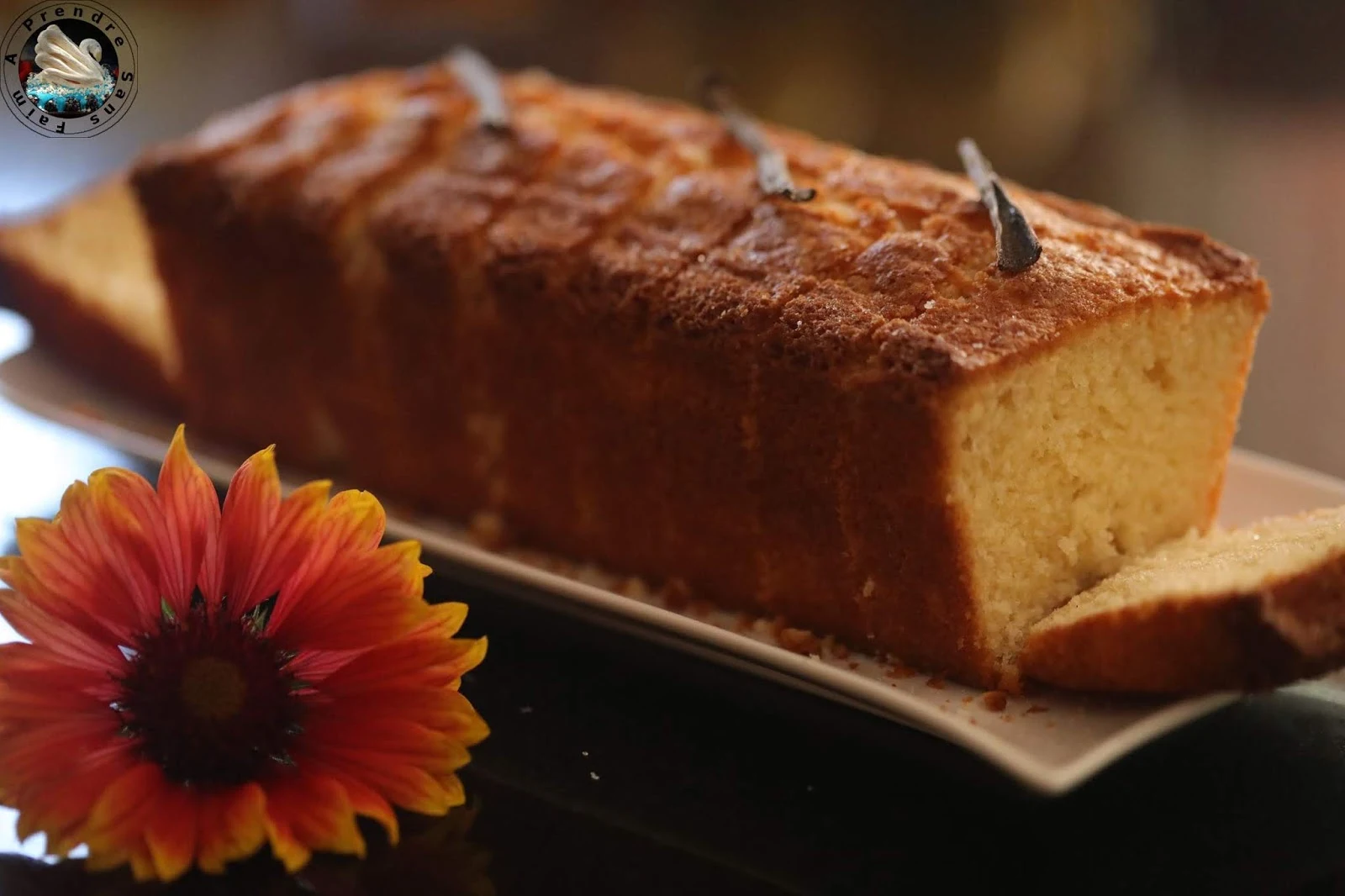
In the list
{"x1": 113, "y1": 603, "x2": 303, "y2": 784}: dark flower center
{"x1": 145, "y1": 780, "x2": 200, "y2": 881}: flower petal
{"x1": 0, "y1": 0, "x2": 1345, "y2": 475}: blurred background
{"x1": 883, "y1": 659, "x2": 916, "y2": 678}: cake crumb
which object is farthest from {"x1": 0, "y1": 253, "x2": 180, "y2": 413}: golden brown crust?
{"x1": 883, "y1": 659, "x2": 916, "y2": 678}: cake crumb

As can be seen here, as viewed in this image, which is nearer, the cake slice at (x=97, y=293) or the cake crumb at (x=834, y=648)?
the cake crumb at (x=834, y=648)

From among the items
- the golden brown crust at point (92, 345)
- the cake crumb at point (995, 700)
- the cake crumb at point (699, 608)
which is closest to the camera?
the cake crumb at point (995, 700)

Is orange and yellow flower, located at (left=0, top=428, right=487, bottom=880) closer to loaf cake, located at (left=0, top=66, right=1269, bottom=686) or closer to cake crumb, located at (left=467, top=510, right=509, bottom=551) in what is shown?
loaf cake, located at (left=0, top=66, right=1269, bottom=686)

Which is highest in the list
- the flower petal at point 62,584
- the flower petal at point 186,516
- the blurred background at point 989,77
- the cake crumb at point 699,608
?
the blurred background at point 989,77

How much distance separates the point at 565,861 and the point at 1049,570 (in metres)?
0.85

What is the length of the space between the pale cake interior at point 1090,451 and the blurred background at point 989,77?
101 centimetres

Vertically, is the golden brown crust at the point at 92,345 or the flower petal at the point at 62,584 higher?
the flower petal at the point at 62,584

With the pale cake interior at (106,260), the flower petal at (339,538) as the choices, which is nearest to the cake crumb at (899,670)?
the flower petal at (339,538)

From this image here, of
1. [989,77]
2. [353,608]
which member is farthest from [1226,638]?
[989,77]

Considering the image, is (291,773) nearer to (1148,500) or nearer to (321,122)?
(1148,500)

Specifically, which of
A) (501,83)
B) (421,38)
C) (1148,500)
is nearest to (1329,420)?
(1148,500)

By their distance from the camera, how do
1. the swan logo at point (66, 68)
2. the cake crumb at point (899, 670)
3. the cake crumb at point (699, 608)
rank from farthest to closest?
the cake crumb at point (699, 608), the swan logo at point (66, 68), the cake crumb at point (899, 670)

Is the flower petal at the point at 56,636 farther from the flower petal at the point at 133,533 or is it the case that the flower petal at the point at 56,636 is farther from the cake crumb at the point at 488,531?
the cake crumb at the point at 488,531

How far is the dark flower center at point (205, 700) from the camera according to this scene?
1527 mm
